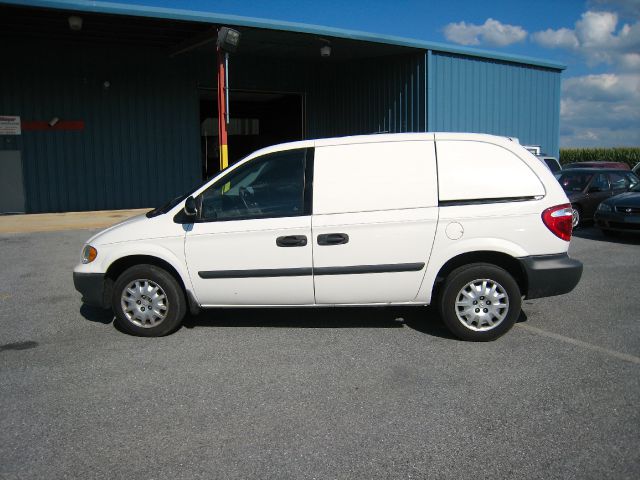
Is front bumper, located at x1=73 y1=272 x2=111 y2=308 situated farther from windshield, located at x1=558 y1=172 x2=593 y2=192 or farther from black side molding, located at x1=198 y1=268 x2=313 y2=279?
windshield, located at x1=558 y1=172 x2=593 y2=192

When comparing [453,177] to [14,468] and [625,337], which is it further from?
[14,468]

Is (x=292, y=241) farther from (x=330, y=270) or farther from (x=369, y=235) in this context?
(x=369, y=235)

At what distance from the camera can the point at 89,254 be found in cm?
550

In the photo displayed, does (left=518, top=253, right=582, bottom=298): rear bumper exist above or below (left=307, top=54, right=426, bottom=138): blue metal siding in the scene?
below

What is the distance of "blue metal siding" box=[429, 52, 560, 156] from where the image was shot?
16453mm

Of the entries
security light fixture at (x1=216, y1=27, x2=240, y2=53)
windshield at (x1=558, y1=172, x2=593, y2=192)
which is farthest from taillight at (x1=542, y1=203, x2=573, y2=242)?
windshield at (x1=558, y1=172, x2=593, y2=192)

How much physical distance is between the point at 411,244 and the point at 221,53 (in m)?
8.78

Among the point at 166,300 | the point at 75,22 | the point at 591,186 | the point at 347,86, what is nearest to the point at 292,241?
the point at 166,300

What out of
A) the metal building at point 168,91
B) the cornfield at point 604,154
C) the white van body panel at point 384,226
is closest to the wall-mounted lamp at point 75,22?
the metal building at point 168,91

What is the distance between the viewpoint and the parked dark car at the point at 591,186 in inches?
516

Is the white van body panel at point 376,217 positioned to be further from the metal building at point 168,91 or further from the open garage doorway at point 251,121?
the open garage doorway at point 251,121

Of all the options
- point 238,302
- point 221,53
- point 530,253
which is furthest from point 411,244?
point 221,53

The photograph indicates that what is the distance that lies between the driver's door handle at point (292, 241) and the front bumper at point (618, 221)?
A: 8247mm

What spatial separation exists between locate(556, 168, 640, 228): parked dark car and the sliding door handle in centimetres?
948
